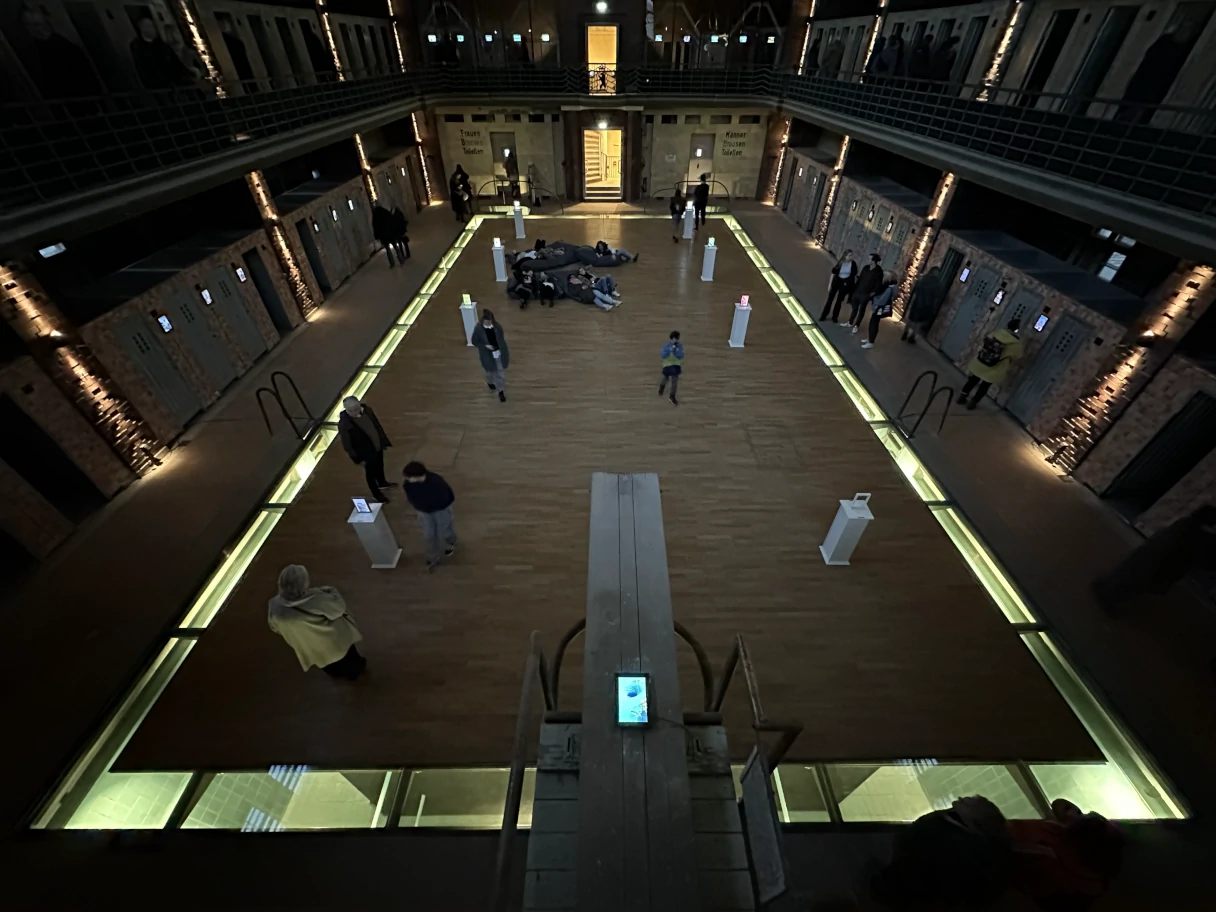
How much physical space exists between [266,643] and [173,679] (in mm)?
770

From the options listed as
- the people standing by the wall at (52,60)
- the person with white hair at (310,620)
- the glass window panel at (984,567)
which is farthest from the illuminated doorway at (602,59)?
the person with white hair at (310,620)

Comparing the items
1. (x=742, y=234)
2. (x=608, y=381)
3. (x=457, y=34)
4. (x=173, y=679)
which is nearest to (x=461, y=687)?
(x=173, y=679)

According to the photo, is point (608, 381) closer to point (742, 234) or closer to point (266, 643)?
point (266, 643)

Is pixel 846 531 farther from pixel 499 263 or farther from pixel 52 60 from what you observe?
pixel 52 60

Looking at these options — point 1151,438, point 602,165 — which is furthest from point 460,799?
point 602,165

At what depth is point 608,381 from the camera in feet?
30.1

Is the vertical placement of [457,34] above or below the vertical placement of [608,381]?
above

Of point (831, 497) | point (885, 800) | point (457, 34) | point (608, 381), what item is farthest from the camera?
point (457, 34)

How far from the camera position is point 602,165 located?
2123 cm

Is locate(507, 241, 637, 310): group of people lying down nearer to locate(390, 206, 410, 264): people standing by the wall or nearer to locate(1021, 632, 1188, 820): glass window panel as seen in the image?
locate(390, 206, 410, 264): people standing by the wall

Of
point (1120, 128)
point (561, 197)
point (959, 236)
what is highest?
point (1120, 128)

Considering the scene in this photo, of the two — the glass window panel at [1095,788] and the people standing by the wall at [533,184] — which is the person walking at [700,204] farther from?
the glass window panel at [1095,788]

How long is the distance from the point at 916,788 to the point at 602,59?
23.3 meters

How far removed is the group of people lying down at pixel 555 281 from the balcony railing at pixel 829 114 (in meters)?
5.30
